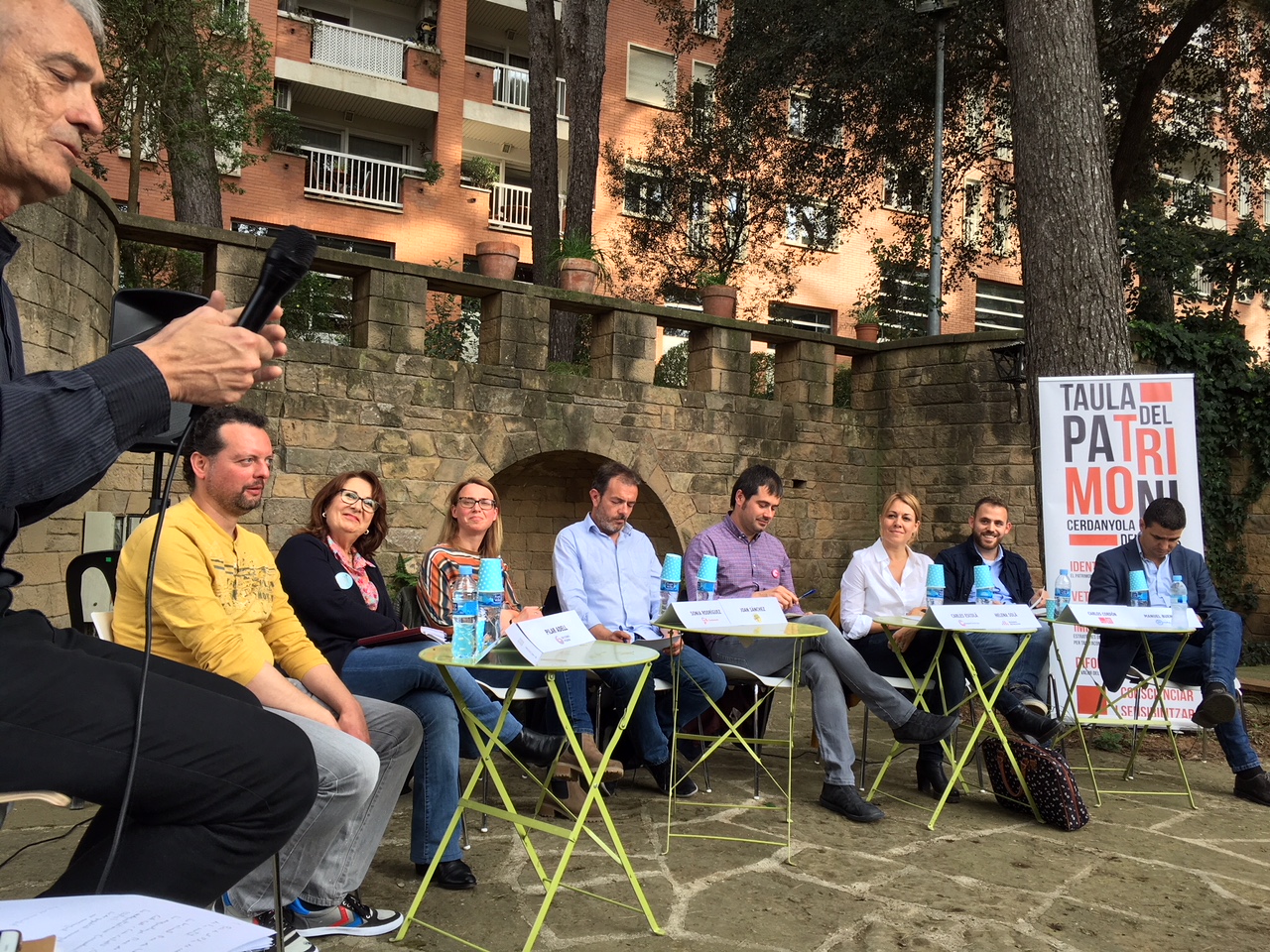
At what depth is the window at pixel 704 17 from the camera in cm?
1524

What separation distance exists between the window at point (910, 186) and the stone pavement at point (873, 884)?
1000cm

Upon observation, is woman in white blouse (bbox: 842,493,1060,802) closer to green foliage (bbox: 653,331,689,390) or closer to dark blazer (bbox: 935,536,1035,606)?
dark blazer (bbox: 935,536,1035,606)

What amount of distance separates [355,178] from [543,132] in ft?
26.2

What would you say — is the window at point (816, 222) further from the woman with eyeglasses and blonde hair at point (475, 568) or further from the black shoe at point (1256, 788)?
the woman with eyeglasses and blonde hair at point (475, 568)

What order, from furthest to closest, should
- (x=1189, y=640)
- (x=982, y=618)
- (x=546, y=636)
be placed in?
(x=1189, y=640) < (x=982, y=618) < (x=546, y=636)

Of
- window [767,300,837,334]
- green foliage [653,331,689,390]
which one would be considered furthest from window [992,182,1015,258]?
window [767,300,837,334]

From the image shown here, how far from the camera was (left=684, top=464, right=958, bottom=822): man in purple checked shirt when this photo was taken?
4.35 metres

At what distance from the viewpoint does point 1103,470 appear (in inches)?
240

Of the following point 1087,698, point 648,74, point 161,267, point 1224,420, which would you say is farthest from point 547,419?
point 648,74

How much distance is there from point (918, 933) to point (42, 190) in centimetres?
279

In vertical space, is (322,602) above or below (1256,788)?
above

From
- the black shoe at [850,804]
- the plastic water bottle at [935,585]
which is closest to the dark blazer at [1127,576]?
the plastic water bottle at [935,585]

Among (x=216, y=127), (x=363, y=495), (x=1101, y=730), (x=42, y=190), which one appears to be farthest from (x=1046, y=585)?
(x=216, y=127)

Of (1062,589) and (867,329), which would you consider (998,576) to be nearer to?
(1062,589)
